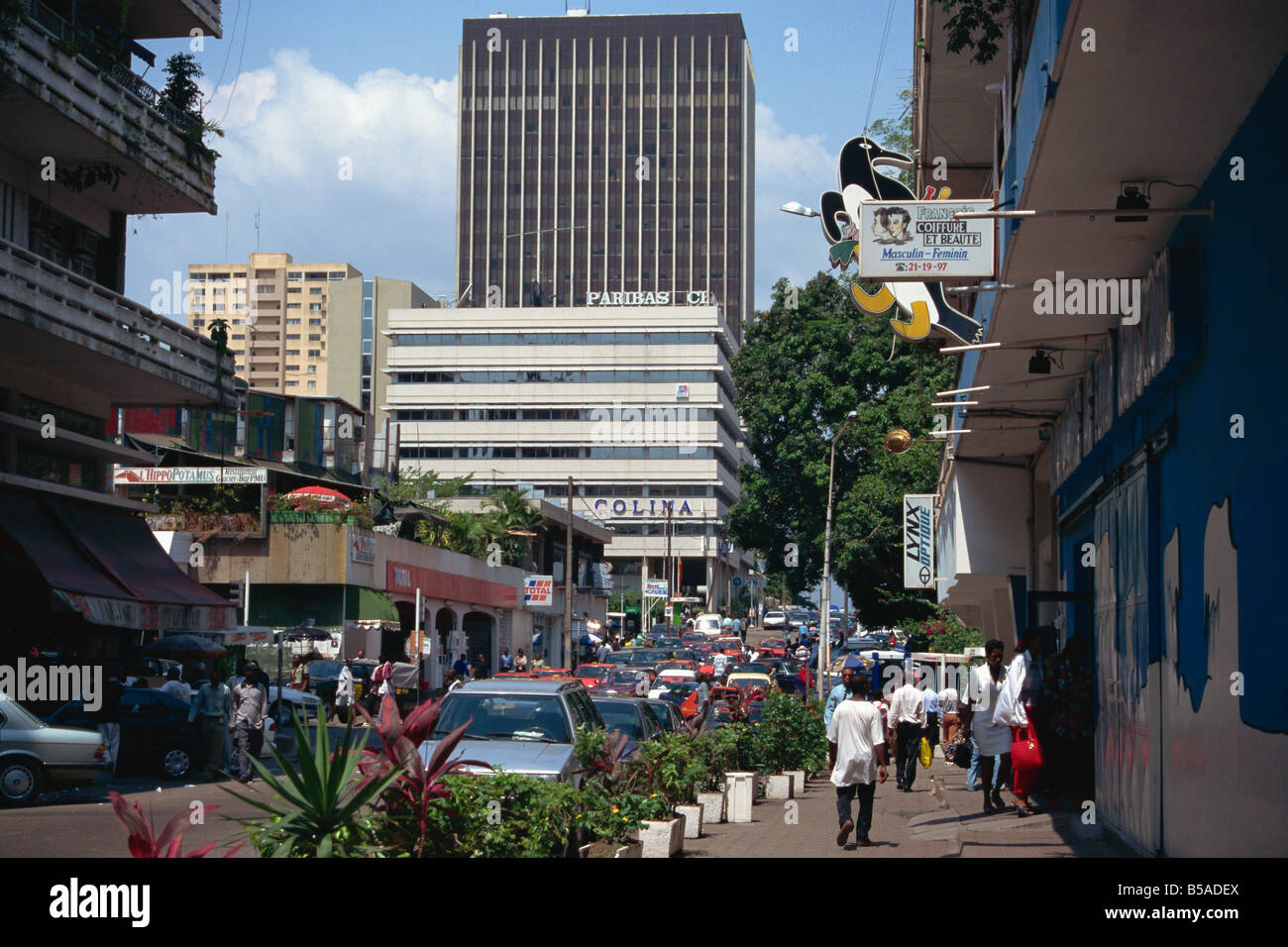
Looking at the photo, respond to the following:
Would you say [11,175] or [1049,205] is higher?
[11,175]

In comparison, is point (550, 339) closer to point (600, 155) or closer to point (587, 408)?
point (587, 408)

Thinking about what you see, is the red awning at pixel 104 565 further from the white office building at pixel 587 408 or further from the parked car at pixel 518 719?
the white office building at pixel 587 408

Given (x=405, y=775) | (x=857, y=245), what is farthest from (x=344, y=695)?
(x=405, y=775)

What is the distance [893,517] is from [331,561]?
1903cm

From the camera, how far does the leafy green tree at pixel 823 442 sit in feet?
154

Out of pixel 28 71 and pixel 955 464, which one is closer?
pixel 28 71

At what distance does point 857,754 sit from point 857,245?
6.71m

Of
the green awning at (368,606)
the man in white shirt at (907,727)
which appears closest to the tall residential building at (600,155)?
the green awning at (368,606)

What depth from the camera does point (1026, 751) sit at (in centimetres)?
1414

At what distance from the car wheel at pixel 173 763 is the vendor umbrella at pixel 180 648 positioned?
7291mm

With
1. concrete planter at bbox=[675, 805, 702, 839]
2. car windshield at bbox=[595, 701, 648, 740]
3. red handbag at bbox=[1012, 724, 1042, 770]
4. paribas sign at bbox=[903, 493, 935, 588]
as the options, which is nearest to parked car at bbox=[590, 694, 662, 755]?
car windshield at bbox=[595, 701, 648, 740]
